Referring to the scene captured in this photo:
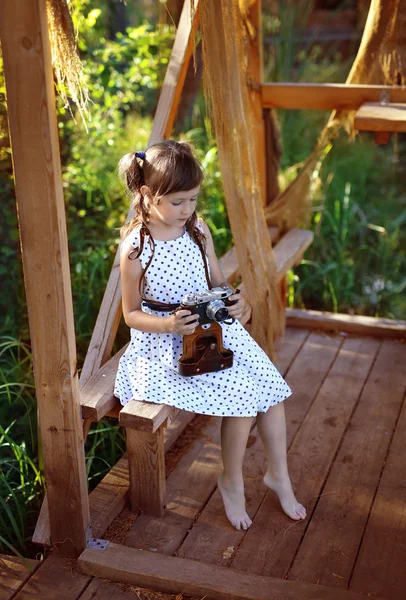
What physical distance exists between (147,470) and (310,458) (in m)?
0.71

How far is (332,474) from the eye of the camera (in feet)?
9.66

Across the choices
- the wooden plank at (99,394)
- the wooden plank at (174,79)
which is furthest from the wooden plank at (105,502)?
the wooden plank at (174,79)

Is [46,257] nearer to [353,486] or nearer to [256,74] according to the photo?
→ [353,486]

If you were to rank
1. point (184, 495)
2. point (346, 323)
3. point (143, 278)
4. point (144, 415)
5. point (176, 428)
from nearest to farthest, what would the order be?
point (144, 415) < point (143, 278) < point (184, 495) < point (176, 428) < point (346, 323)

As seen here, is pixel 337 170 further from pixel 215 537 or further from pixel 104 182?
pixel 215 537

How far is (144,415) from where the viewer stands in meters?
2.38

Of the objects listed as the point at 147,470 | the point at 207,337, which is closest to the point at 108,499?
the point at 147,470

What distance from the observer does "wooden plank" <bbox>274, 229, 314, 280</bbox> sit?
3.59 meters

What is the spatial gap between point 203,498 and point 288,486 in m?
0.32

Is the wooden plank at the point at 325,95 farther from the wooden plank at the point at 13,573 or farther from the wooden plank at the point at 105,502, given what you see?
the wooden plank at the point at 13,573

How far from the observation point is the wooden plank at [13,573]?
7.91ft

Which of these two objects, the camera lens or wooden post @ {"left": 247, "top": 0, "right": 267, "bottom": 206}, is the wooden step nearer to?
the camera lens

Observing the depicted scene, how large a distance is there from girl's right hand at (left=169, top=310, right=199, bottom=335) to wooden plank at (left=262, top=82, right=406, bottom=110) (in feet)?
5.43

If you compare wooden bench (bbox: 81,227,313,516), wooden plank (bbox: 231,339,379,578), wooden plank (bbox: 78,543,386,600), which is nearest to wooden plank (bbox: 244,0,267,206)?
wooden plank (bbox: 231,339,379,578)
